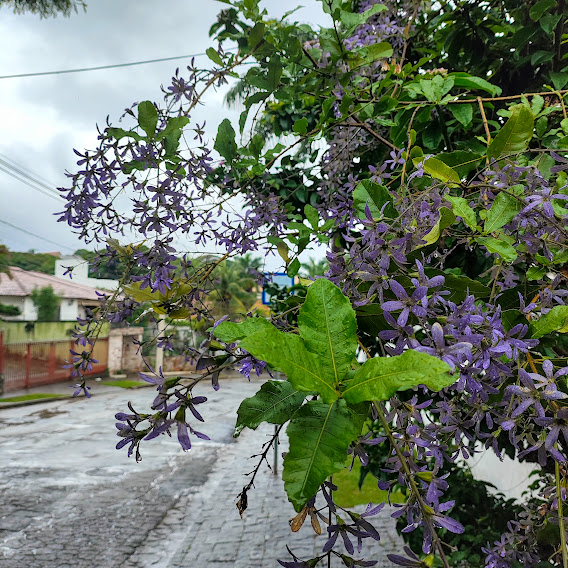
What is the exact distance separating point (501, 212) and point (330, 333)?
21 centimetres

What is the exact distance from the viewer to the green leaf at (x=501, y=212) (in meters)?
0.39

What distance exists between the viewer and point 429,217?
383mm

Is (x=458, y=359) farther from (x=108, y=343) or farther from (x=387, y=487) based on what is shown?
(x=108, y=343)

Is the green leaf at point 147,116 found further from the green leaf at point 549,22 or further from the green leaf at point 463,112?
the green leaf at point 549,22

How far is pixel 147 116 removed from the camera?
1.55ft

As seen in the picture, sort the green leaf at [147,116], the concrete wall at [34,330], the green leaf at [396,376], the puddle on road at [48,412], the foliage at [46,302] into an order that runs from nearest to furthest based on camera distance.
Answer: the green leaf at [396,376]
the green leaf at [147,116]
the puddle on road at [48,412]
the foliage at [46,302]
the concrete wall at [34,330]

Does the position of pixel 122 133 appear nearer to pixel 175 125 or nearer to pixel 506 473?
pixel 175 125

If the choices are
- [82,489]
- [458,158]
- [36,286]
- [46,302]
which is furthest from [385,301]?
[46,302]

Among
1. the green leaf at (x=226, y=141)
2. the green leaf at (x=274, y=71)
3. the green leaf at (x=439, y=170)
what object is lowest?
the green leaf at (x=439, y=170)

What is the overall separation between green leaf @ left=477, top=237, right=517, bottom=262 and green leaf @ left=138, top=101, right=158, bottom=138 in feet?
1.06

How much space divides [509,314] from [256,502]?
12.1ft

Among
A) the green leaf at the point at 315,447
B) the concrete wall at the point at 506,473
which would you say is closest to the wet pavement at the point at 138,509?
the concrete wall at the point at 506,473

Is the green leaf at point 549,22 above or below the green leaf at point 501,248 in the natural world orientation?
above

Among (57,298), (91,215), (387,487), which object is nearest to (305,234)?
(91,215)
